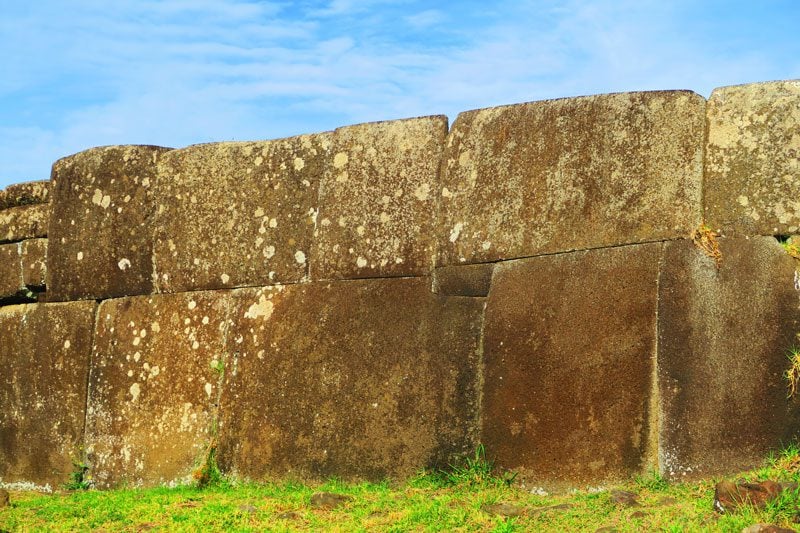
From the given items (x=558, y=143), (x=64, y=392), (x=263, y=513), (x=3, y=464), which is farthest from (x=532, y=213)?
(x=3, y=464)

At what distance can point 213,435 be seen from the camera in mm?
7293

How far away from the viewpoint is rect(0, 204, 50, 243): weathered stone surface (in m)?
8.95

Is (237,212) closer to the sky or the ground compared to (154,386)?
closer to the sky

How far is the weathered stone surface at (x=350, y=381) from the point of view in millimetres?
6402

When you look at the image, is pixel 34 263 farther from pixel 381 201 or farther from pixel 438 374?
pixel 438 374

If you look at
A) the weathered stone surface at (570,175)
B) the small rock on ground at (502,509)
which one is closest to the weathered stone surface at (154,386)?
the weathered stone surface at (570,175)

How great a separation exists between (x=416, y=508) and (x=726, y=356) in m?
2.01

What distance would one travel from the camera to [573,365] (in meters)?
5.98

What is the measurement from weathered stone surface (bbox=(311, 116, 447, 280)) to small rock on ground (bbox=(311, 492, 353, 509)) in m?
1.63

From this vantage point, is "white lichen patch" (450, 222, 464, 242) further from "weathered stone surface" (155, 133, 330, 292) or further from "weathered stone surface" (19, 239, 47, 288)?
"weathered stone surface" (19, 239, 47, 288)

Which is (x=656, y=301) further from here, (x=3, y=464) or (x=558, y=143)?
(x=3, y=464)

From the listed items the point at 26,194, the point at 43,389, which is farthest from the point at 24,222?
the point at 43,389

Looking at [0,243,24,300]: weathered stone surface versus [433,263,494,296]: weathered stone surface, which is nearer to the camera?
[433,263,494,296]: weathered stone surface

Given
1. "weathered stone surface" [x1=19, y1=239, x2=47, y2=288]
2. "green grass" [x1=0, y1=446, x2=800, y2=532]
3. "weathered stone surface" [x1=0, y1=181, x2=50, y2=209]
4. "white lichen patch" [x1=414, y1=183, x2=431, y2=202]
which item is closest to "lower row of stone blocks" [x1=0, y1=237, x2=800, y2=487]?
"green grass" [x1=0, y1=446, x2=800, y2=532]
